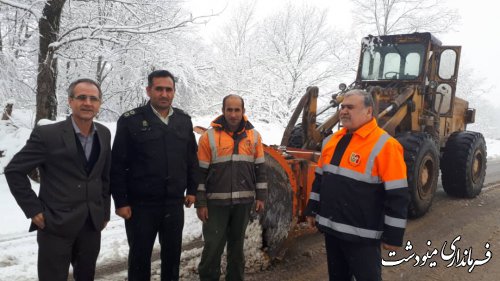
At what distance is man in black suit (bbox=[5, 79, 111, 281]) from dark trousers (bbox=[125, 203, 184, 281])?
387mm

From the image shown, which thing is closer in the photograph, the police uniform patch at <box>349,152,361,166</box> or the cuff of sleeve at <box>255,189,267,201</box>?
the police uniform patch at <box>349,152,361,166</box>

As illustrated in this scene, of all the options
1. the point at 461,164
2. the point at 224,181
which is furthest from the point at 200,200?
the point at 461,164

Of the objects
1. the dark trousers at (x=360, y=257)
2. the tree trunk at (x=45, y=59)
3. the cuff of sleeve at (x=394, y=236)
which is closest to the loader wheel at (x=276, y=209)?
the dark trousers at (x=360, y=257)

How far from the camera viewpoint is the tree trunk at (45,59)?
23.5ft

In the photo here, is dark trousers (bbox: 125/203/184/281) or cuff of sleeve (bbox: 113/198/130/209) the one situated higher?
cuff of sleeve (bbox: 113/198/130/209)

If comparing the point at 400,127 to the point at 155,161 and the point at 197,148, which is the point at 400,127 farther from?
the point at 155,161

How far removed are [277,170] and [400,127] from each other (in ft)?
11.1

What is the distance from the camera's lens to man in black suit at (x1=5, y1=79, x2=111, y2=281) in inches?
94.0

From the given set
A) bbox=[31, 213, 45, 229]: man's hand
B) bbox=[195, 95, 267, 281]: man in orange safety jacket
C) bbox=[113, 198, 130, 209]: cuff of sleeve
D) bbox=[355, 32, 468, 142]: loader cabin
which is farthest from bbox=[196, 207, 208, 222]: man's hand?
bbox=[355, 32, 468, 142]: loader cabin

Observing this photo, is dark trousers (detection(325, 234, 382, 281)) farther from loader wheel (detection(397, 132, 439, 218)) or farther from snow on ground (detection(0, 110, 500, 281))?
loader wheel (detection(397, 132, 439, 218))

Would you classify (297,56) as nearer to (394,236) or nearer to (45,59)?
(45,59)

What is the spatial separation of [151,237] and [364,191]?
1.64 meters

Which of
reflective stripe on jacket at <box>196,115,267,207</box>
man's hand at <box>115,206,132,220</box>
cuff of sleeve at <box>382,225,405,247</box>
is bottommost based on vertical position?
man's hand at <box>115,206,132,220</box>

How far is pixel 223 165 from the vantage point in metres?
3.25
